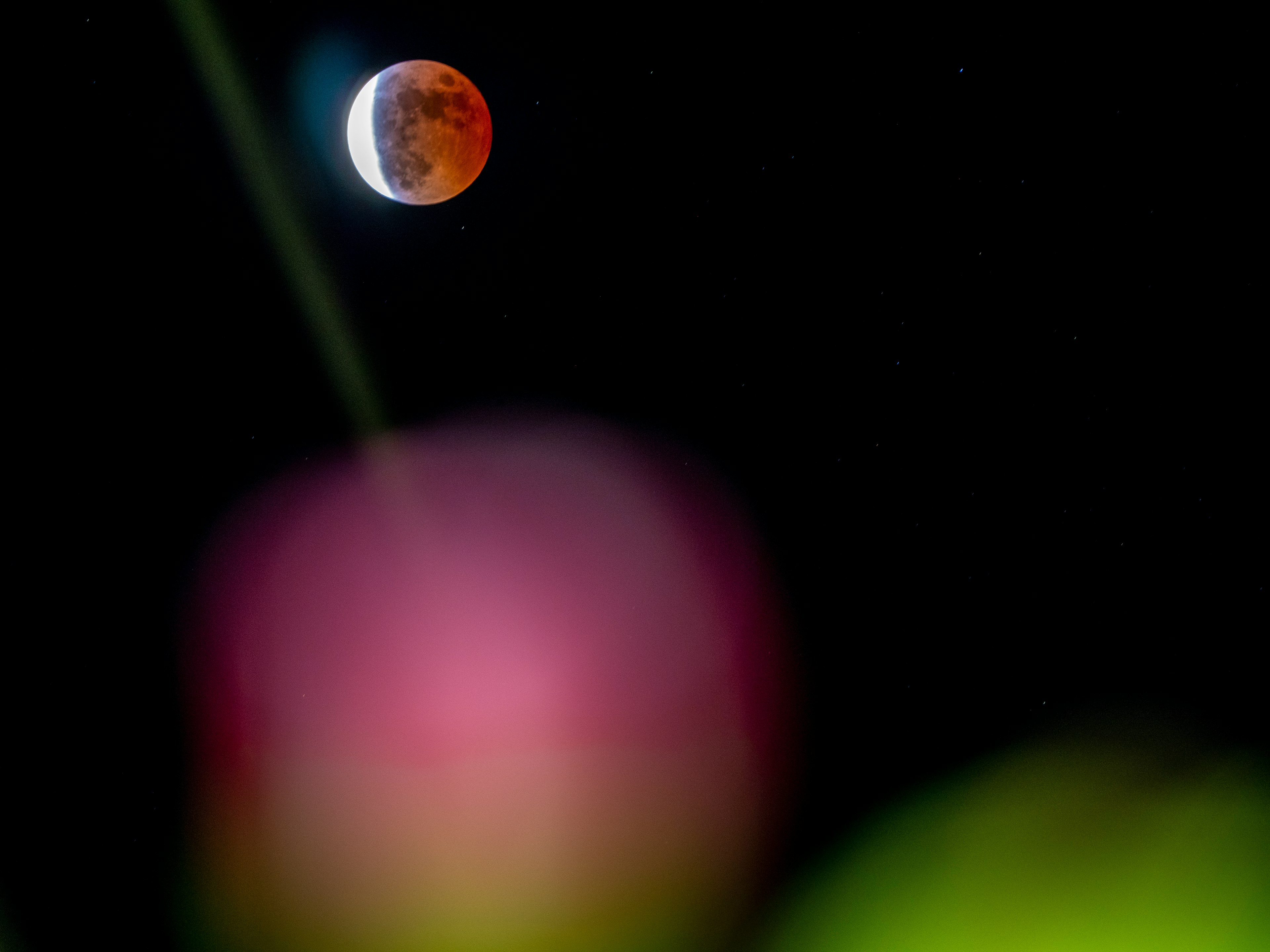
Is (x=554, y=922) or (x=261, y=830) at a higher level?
(x=261, y=830)

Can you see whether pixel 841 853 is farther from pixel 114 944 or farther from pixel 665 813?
pixel 114 944

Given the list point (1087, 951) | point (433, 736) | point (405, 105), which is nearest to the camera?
point (405, 105)

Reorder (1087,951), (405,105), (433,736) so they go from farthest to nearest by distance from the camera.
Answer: (433,736) → (1087,951) → (405,105)

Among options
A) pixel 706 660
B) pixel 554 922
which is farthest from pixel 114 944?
pixel 706 660

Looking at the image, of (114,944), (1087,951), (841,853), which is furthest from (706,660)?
(114,944)

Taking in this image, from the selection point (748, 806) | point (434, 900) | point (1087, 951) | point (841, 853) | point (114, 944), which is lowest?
point (1087, 951)

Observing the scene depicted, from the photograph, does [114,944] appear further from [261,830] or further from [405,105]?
[405,105]

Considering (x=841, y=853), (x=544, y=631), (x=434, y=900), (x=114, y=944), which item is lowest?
(x=841, y=853)

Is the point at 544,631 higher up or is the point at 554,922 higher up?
the point at 544,631

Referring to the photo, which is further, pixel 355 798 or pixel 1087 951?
pixel 355 798
